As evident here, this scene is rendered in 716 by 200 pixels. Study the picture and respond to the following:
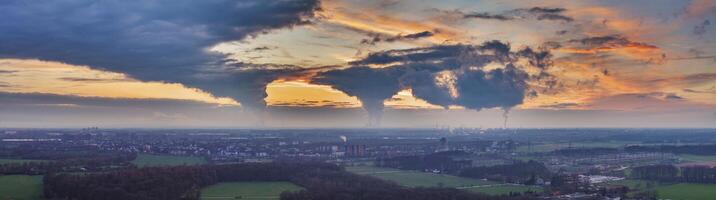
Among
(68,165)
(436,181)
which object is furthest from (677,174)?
(68,165)

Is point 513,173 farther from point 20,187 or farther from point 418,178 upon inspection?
point 20,187

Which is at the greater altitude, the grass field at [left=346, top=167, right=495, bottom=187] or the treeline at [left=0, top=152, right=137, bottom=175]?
the treeline at [left=0, top=152, right=137, bottom=175]

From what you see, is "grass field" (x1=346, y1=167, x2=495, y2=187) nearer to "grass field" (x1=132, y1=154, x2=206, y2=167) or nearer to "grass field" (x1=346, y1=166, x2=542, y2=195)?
"grass field" (x1=346, y1=166, x2=542, y2=195)

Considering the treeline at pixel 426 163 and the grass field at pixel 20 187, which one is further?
the treeline at pixel 426 163

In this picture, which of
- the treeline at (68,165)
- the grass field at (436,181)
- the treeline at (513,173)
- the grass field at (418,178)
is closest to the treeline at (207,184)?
the grass field at (418,178)

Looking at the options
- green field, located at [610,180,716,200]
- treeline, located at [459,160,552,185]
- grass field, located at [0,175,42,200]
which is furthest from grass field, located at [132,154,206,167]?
green field, located at [610,180,716,200]

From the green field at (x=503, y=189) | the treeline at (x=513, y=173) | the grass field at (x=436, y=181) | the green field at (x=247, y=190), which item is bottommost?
the green field at (x=247, y=190)

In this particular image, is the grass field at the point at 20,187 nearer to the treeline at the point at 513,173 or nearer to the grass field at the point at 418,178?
the grass field at the point at 418,178
